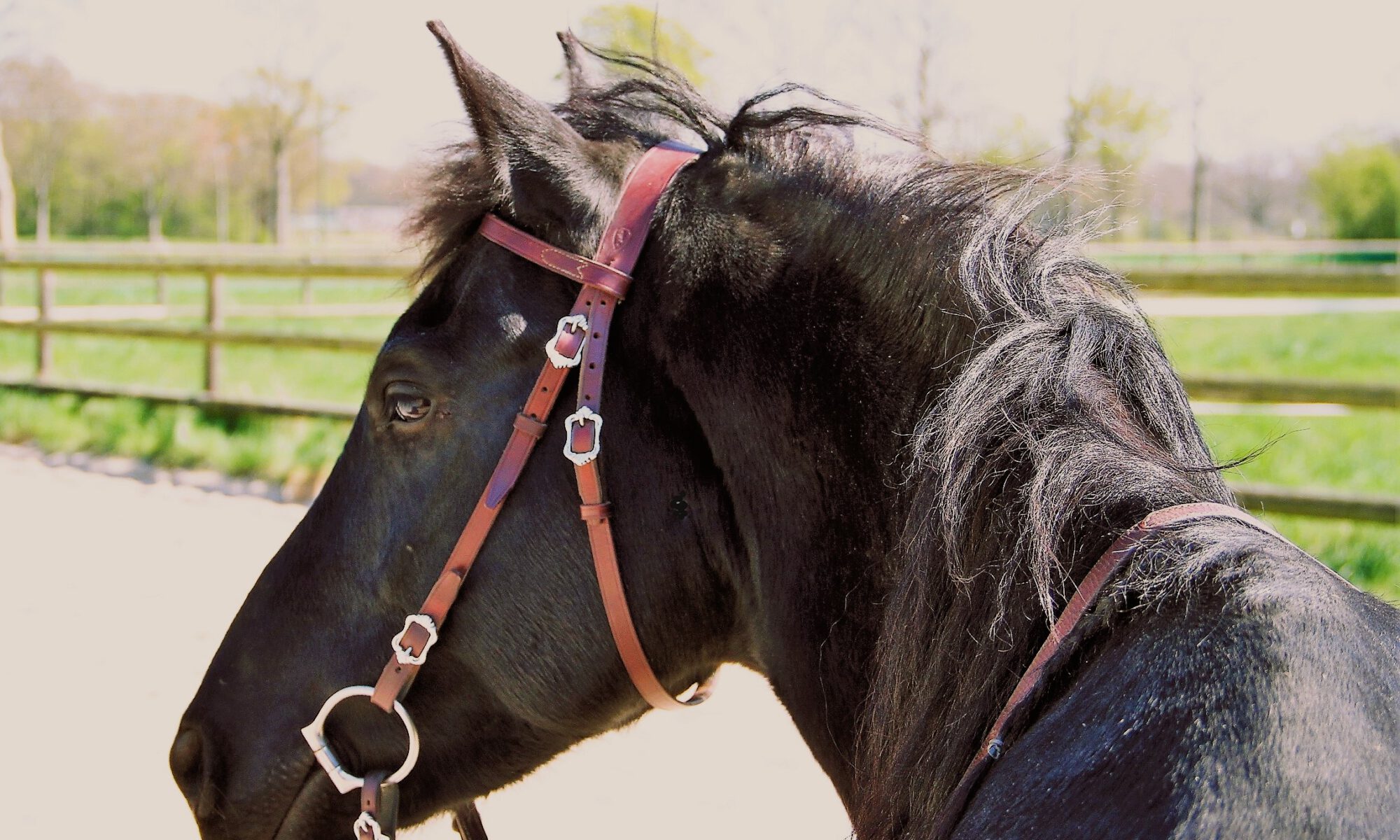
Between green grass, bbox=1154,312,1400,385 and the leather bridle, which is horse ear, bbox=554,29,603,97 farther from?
green grass, bbox=1154,312,1400,385

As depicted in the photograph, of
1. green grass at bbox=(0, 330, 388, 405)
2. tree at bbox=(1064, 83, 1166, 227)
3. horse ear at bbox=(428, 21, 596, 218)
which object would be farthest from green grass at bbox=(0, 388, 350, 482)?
tree at bbox=(1064, 83, 1166, 227)

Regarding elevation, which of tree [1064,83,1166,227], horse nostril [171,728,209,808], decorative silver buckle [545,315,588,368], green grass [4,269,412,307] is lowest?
horse nostril [171,728,209,808]

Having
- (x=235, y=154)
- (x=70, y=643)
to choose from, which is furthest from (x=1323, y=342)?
(x=235, y=154)

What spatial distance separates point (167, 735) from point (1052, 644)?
3.90 meters

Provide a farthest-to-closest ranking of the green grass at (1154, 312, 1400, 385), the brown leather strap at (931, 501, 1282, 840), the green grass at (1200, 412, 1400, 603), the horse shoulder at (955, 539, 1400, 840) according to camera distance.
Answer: the green grass at (1154, 312, 1400, 385)
the green grass at (1200, 412, 1400, 603)
the brown leather strap at (931, 501, 1282, 840)
the horse shoulder at (955, 539, 1400, 840)

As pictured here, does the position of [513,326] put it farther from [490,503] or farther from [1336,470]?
[1336,470]

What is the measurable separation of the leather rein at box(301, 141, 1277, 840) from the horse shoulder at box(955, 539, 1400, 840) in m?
0.61

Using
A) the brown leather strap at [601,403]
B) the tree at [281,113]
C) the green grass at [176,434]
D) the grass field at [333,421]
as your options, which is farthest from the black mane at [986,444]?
the tree at [281,113]

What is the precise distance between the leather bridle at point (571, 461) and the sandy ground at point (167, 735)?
8.3 inches

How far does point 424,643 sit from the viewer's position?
1.51 m

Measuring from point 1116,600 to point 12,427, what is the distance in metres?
10.3

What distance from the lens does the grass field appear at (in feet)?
17.6

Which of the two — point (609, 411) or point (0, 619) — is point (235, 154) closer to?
point (0, 619)

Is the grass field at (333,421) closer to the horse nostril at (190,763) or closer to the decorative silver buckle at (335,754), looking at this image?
the decorative silver buckle at (335,754)
